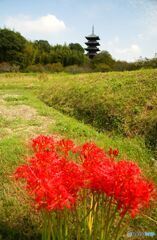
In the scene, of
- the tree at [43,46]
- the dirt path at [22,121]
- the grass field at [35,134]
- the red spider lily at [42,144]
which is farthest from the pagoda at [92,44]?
the red spider lily at [42,144]

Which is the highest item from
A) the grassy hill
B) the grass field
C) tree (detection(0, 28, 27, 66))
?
tree (detection(0, 28, 27, 66))

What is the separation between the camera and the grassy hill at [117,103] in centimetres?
865

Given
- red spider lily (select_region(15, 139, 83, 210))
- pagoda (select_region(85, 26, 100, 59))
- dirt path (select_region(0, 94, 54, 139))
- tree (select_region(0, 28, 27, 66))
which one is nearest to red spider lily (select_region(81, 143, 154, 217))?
red spider lily (select_region(15, 139, 83, 210))

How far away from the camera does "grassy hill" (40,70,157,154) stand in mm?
8648

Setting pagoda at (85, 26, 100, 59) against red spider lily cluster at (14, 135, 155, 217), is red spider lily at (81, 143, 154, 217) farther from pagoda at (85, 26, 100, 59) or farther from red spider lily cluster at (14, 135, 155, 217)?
pagoda at (85, 26, 100, 59)

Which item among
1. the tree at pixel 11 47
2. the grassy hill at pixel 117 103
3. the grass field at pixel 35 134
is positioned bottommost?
the grass field at pixel 35 134

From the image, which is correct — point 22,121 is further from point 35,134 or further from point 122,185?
point 122,185

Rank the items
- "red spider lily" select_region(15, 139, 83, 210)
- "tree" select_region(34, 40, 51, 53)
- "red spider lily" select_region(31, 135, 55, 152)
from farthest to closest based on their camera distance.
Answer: "tree" select_region(34, 40, 51, 53) → "red spider lily" select_region(31, 135, 55, 152) → "red spider lily" select_region(15, 139, 83, 210)

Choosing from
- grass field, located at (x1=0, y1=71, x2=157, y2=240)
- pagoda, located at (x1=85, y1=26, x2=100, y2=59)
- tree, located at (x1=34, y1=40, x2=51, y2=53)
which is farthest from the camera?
pagoda, located at (x1=85, y1=26, x2=100, y2=59)

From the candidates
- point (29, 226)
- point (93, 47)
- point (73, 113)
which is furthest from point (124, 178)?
point (93, 47)

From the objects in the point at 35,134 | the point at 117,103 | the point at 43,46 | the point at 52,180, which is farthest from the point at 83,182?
the point at 43,46

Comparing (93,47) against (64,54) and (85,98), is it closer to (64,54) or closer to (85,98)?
(64,54)

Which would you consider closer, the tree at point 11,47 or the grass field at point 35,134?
the grass field at point 35,134

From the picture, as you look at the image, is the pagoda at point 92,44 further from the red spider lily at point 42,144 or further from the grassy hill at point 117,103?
the red spider lily at point 42,144
